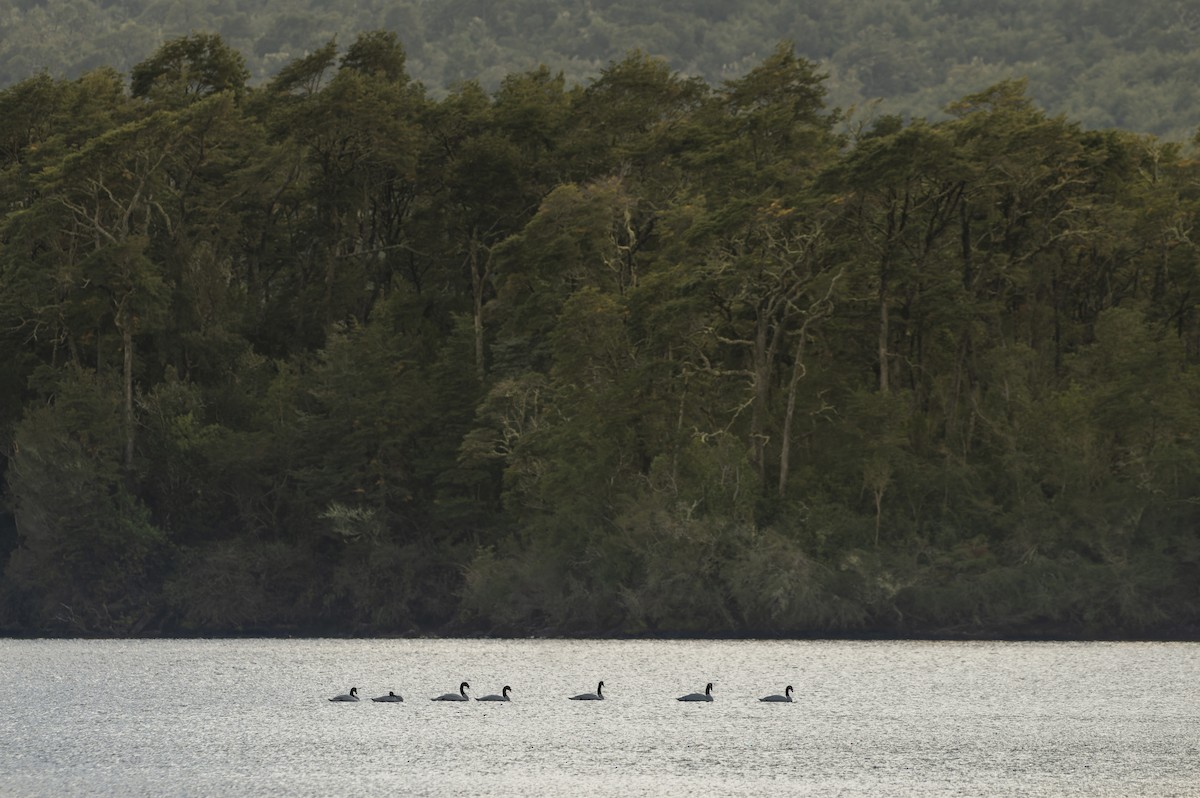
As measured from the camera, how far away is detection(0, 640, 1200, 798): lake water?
29156 mm

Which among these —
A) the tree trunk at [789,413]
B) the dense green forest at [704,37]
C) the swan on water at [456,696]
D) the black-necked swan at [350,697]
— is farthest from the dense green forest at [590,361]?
the dense green forest at [704,37]

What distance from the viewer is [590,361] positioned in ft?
231

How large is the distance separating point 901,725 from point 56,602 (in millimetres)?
46189

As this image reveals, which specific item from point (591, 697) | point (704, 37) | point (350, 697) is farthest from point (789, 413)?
point (704, 37)

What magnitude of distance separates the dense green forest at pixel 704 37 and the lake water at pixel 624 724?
258 feet

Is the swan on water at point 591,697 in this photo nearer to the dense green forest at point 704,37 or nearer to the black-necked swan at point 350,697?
the black-necked swan at point 350,697

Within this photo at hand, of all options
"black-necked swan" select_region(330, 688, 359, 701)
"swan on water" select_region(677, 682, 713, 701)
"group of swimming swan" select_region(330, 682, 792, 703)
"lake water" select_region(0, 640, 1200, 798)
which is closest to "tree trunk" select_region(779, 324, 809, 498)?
"lake water" select_region(0, 640, 1200, 798)

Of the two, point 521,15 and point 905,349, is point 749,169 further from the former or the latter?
point 521,15

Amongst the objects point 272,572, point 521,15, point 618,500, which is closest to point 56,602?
point 272,572

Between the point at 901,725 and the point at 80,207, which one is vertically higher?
the point at 80,207

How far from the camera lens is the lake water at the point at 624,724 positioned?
2916 cm

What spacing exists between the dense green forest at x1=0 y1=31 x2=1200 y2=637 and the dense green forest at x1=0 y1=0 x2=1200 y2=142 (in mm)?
53645

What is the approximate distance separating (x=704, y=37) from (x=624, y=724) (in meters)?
126

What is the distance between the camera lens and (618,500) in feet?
227
